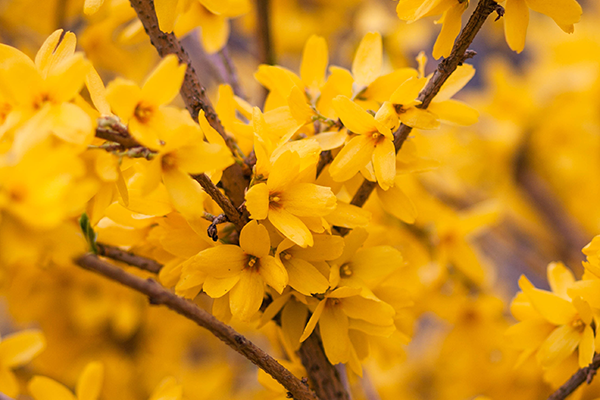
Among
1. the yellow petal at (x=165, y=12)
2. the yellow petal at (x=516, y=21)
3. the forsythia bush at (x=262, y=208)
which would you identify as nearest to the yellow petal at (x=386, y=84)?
the forsythia bush at (x=262, y=208)

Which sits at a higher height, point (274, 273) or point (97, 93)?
point (97, 93)

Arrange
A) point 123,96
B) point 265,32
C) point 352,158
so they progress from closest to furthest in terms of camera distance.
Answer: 1. point 123,96
2. point 352,158
3. point 265,32

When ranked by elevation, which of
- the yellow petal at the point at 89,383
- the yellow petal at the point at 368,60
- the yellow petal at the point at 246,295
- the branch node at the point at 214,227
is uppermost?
the yellow petal at the point at 368,60

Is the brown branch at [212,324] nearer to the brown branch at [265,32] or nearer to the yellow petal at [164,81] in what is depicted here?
the yellow petal at [164,81]

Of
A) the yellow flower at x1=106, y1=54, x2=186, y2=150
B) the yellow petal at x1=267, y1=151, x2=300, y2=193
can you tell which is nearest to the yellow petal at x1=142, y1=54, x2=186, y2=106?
the yellow flower at x1=106, y1=54, x2=186, y2=150

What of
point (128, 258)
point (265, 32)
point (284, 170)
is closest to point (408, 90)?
point (284, 170)

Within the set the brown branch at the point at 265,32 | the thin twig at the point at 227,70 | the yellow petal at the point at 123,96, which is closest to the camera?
the yellow petal at the point at 123,96

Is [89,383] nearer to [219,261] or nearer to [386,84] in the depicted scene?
[219,261]

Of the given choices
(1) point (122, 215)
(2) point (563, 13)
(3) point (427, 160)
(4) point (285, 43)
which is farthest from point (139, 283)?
(4) point (285, 43)
